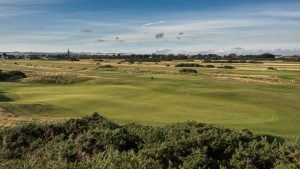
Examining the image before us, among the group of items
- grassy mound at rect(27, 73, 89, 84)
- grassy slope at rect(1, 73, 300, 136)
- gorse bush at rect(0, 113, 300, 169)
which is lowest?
grassy mound at rect(27, 73, 89, 84)

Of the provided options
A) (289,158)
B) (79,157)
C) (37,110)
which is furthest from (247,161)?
(37,110)

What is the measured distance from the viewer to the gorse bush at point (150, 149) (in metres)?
11.4

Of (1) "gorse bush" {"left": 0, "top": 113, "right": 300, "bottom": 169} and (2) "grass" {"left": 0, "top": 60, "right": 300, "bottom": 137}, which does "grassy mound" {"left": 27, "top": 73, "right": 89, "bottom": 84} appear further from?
(1) "gorse bush" {"left": 0, "top": 113, "right": 300, "bottom": 169}

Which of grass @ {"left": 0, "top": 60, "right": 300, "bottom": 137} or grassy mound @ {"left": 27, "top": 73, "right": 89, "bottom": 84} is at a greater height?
grass @ {"left": 0, "top": 60, "right": 300, "bottom": 137}

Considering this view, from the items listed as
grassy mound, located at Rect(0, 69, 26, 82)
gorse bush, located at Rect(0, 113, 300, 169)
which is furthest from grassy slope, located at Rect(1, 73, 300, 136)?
grassy mound, located at Rect(0, 69, 26, 82)

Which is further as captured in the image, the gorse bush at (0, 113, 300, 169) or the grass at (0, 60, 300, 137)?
the grass at (0, 60, 300, 137)

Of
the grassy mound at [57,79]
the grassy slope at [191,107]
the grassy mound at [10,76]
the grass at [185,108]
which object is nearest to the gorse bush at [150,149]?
the grass at [185,108]

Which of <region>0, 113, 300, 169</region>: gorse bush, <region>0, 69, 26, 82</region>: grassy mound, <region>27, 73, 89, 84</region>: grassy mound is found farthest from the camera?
<region>0, 69, 26, 82</region>: grassy mound

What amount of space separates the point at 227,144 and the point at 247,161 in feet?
5.22

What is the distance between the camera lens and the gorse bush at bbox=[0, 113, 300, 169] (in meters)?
11.4

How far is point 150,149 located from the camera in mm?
12703

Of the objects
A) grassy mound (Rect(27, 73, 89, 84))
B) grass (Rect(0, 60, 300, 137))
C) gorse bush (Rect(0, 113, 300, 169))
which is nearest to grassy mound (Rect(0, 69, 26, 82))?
grassy mound (Rect(27, 73, 89, 84))

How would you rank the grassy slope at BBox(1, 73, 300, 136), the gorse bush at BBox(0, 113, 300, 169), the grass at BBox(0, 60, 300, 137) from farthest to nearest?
the grassy slope at BBox(1, 73, 300, 136) → the grass at BBox(0, 60, 300, 137) → the gorse bush at BBox(0, 113, 300, 169)

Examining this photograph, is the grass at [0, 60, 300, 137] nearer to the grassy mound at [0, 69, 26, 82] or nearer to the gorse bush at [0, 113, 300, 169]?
the gorse bush at [0, 113, 300, 169]
